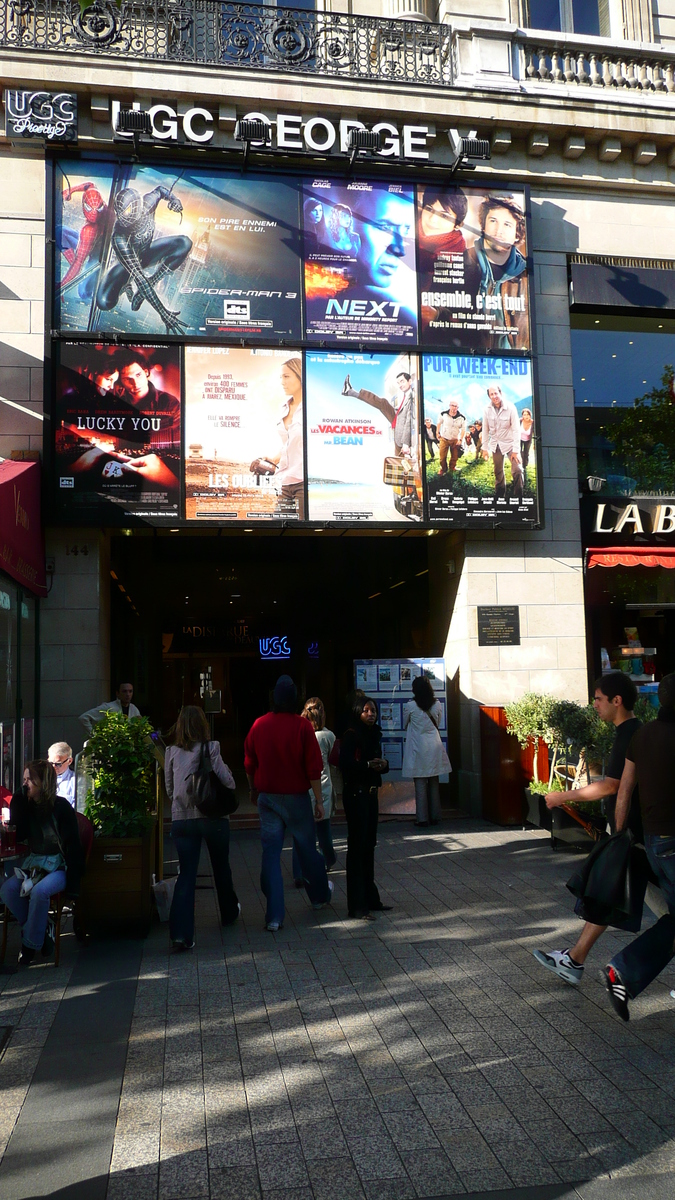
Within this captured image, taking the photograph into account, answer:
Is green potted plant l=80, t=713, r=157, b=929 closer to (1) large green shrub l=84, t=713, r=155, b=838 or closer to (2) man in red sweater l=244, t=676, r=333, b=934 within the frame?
(1) large green shrub l=84, t=713, r=155, b=838

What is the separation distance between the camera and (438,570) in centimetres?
1448

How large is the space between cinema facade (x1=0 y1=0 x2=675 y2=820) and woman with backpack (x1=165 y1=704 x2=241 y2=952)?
4.97m

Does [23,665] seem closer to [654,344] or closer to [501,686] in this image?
[501,686]

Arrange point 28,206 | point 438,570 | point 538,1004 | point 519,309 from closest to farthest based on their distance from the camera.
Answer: point 538,1004 < point 28,206 < point 519,309 < point 438,570

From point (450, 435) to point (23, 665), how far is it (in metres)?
6.41

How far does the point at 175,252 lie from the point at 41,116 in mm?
2419

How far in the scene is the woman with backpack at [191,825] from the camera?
6844 millimetres

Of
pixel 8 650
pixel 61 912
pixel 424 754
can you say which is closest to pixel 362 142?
pixel 8 650

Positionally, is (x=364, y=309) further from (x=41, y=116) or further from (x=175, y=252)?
(x=41, y=116)

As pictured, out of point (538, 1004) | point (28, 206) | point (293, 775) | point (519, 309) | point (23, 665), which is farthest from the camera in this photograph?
point (519, 309)

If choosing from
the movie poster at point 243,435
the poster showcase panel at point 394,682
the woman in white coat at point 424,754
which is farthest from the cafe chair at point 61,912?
the poster showcase panel at point 394,682

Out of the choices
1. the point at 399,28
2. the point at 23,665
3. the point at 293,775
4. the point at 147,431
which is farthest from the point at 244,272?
the point at 293,775

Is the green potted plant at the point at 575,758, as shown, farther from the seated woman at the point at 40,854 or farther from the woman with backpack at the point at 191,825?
the seated woman at the point at 40,854

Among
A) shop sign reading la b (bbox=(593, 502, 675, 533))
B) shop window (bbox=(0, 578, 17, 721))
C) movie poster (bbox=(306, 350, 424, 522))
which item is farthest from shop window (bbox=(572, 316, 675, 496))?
shop window (bbox=(0, 578, 17, 721))
